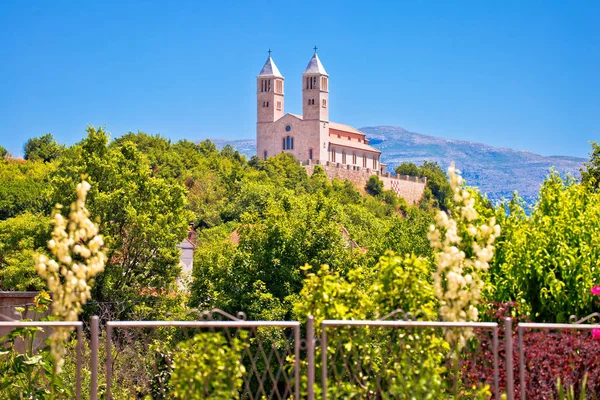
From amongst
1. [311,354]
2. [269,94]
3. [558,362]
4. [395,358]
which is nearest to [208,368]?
[311,354]

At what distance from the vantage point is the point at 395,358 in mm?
5320

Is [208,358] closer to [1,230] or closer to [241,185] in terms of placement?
[1,230]

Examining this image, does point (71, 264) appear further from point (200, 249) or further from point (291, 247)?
point (200, 249)

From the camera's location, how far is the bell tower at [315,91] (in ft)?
344

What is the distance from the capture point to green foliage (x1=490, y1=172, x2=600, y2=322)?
784 centimetres

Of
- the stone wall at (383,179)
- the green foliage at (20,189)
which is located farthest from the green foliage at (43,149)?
the stone wall at (383,179)

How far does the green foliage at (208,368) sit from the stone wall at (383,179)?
265 feet

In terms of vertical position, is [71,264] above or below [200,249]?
below

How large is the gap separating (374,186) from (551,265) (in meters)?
82.3

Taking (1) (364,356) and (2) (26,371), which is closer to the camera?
(1) (364,356)

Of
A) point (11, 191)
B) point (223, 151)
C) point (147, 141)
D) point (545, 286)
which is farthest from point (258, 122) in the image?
point (545, 286)

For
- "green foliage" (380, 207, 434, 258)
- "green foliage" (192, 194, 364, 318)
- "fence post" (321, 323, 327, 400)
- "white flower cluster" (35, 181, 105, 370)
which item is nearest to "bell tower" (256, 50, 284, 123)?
"green foliage" (380, 207, 434, 258)

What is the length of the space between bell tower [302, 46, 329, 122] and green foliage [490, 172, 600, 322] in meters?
95.0

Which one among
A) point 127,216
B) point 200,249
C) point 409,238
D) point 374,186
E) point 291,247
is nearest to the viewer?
point 291,247
